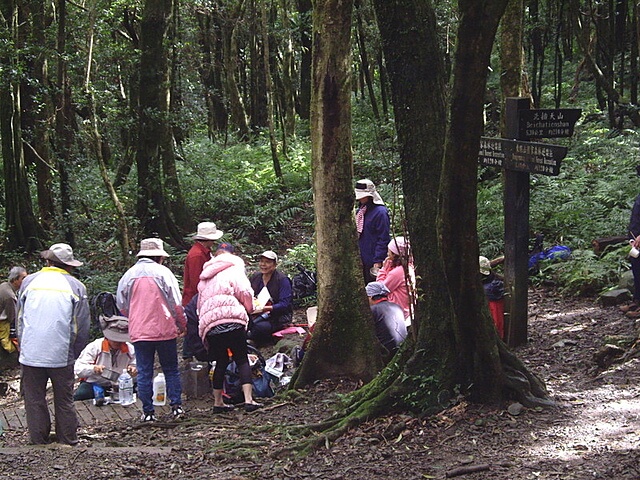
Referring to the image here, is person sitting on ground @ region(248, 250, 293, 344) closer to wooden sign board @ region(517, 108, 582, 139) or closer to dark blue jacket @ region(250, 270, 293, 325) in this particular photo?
dark blue jacket @ region(250, 270, 293, 325)

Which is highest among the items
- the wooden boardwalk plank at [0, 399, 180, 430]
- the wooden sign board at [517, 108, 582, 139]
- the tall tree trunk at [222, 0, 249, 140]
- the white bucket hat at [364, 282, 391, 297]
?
the tall tree trunk at [222, 0, 249, 140]

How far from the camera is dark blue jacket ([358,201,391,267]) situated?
9.73 meters

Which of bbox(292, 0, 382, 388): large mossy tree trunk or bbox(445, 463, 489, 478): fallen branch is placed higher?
bbox(292, 0, 382, 388): large mossy tree trunk

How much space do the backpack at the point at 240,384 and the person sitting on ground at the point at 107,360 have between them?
124 cm

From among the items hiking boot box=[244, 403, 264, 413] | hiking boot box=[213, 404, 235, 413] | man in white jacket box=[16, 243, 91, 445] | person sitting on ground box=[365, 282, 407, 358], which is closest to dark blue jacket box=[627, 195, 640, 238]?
person sitting on ground box=[365, 282, 407, 358]

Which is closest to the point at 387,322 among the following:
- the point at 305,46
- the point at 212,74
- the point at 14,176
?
the point at 14,176

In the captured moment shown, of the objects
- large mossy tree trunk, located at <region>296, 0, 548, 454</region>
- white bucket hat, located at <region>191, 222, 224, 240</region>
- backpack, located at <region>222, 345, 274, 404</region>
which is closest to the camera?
large mossy tree trunk, located at <region>296, 0, 548, 454</region>

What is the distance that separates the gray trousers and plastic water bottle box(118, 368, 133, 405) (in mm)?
1333

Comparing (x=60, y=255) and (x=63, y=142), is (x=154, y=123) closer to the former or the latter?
(x=63, y=142)

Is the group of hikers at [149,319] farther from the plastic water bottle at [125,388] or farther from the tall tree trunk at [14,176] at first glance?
the tall tree trunk at [14,176]

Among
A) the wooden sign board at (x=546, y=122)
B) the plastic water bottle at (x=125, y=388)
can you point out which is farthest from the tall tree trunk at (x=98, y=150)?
the wooden sign board at (x=546, y=122)

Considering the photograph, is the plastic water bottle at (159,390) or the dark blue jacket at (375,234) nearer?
the plastic water bottle at (159,390)

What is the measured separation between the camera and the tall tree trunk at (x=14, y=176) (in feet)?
55.0

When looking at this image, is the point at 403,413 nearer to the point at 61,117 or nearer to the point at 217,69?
the point at 61,117
